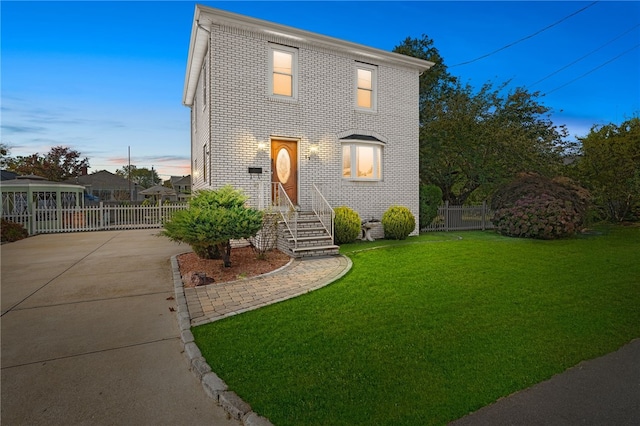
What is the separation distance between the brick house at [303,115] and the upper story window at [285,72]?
0.03m

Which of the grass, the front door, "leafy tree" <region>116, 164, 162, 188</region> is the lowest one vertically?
the grass

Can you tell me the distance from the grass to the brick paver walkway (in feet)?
0.93

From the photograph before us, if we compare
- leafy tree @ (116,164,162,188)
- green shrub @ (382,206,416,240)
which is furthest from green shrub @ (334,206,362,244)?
leafy tree @ (116,164,162,188)

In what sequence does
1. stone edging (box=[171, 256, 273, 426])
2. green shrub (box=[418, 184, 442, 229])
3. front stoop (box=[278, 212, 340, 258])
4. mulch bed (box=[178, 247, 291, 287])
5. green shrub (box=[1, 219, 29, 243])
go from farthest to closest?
green shrub (box=[418, 184, 442, 229]) → green shrub (box=[1, 219, 29, 243]) → front stoop (box=[278, 212, 340, 258]) → mulch bed (box=[178, 247, 291, 287]) → stone edging (box=[171, 256, 273, 426])

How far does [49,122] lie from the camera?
28625mm

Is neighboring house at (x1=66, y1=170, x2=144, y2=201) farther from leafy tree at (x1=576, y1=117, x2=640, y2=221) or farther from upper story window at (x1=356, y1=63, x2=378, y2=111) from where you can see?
leafy tree at (x1=576, y1=117, x2=640, y2=221)

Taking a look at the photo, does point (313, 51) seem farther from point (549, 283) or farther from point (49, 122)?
point (49, 122)

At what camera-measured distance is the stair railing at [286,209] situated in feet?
29.6

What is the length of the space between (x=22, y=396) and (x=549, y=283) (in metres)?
7.94

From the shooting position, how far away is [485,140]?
661 inches

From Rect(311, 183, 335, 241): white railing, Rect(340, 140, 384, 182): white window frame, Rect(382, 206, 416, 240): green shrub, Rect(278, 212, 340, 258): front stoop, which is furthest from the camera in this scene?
Rect(340, 140, 384, 182): white window frame

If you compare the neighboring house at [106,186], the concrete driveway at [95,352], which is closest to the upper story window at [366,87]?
the concrete driveway at [95,352]

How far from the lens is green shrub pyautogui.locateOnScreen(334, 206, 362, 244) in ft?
35.9

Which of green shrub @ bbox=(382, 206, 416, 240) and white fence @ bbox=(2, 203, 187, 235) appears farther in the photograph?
white fence @ bbox=(2, 203, 187, 235)
